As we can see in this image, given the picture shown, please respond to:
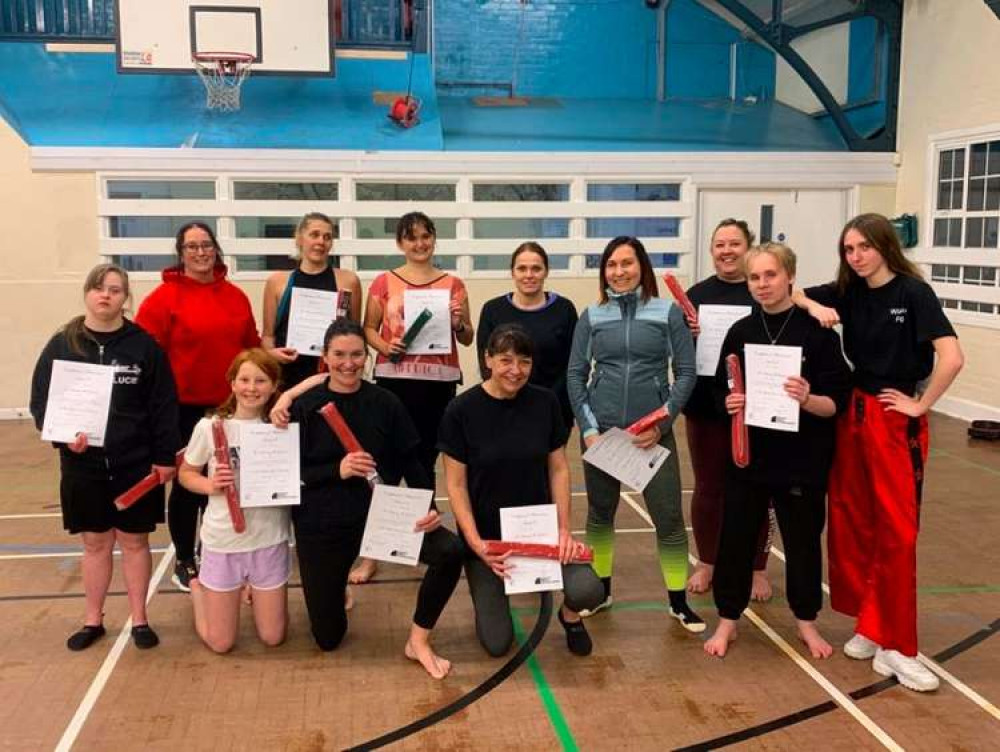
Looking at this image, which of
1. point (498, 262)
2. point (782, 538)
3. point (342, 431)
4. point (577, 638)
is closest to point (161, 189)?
point (498, 262)

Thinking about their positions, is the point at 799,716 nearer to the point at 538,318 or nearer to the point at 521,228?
the point at 538,318

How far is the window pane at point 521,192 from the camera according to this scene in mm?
8367

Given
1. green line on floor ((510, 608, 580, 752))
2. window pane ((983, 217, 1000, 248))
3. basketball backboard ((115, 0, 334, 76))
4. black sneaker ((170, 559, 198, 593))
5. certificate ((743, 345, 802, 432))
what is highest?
basketball backboard ((115, 0, 334, 76))

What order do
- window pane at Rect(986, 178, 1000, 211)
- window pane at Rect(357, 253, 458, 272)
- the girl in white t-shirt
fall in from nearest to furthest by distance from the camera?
the girl in white t-shirt → window pane at Rect(986, 178, 1000, 211) → window pane at Rect(357, 253, 458, 272)

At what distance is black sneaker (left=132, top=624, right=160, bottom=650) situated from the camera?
125 inches

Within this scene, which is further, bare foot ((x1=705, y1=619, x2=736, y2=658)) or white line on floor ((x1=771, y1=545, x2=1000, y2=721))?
bare foot ((x1=705, y1=619, x2=736, y2=658))

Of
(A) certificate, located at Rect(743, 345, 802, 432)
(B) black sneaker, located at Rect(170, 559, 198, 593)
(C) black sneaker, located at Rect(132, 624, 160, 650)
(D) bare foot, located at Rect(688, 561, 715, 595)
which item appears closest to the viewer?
(A) certificate, located at Rect(743, 345, 802, 432)

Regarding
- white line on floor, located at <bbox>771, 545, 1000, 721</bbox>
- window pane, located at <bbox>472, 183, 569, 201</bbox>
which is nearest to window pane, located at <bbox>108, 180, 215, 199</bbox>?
window pane, located at <bbox>472, 183, 569, 201</bbox>

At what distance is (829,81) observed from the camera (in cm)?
1017

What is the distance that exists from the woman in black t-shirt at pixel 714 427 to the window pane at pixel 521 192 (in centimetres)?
499

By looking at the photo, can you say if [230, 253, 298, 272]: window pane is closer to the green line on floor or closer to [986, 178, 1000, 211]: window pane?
the green line on floor

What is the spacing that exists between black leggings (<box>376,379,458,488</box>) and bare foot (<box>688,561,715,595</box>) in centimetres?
123

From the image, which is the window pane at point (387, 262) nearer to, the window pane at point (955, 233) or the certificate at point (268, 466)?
the window pane at point (955, 233)

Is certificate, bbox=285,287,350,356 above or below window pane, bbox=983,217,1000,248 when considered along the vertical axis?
below
